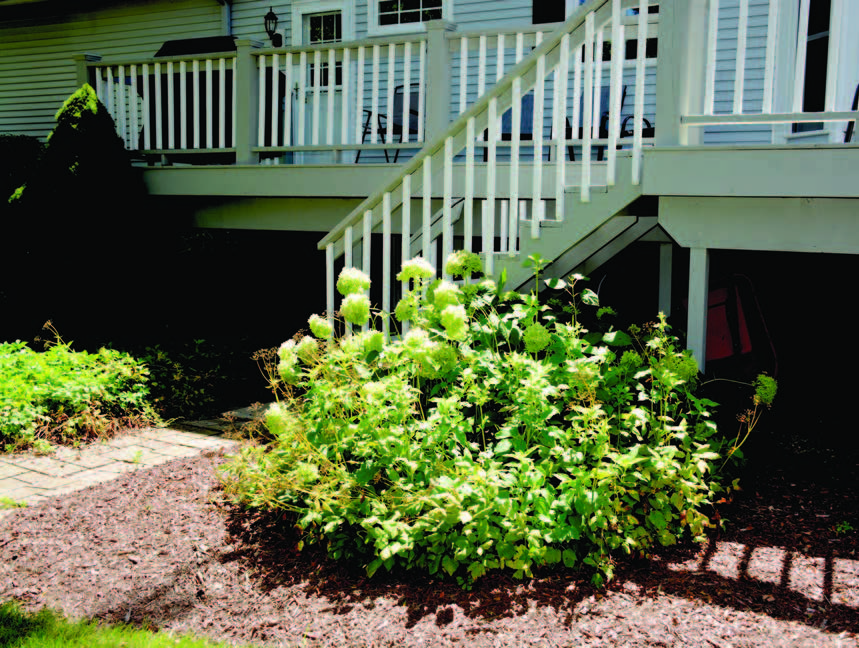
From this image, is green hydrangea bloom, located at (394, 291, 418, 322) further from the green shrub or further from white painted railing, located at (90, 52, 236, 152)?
white painted railing, located at (90, 52, 236, 152)

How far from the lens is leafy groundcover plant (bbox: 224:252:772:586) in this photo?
10.2 ft

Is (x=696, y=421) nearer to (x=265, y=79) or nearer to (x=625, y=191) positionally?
(x=625, y=191)

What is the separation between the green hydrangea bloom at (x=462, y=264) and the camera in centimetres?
423

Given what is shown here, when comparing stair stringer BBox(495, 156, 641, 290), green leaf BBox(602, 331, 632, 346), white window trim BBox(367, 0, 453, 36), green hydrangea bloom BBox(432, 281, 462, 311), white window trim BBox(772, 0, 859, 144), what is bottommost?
green leaf BBox(602, 331, 632, 346)

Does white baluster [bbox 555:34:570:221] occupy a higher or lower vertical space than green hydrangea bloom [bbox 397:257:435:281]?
higher

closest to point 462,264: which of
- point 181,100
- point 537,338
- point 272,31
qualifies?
point 537,338

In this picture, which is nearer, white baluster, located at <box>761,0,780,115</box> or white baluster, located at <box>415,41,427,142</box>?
white baluster, located at <box>761,0,780,115</box>

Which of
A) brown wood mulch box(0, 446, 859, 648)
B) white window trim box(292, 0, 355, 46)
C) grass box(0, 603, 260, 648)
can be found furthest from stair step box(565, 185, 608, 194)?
white window trim box(292, 0, 355, 46)

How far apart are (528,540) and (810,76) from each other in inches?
213

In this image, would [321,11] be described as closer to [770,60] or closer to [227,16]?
[227,16]

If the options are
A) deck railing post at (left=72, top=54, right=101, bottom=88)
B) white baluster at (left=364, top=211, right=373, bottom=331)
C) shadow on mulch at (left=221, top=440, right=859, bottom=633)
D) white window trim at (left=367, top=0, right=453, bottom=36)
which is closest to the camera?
shadow on mulch at (left=221, top=440, right=859, bottom=633)

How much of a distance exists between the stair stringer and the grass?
104 inches

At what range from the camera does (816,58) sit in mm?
6641

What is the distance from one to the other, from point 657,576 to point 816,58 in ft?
17.3
